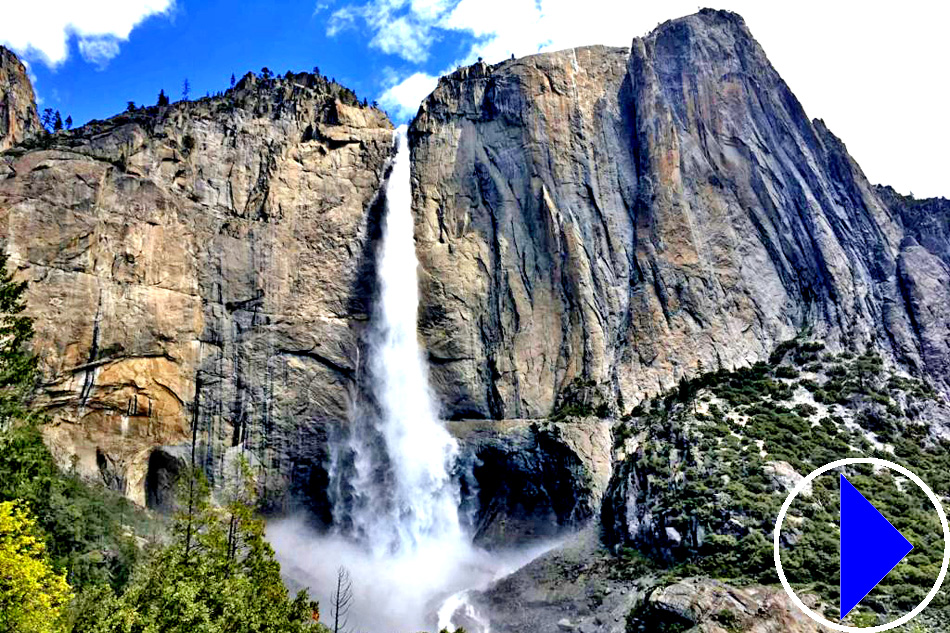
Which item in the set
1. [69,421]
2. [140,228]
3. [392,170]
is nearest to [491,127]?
[392,170]

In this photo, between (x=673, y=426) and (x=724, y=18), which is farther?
(x=724, y=18)

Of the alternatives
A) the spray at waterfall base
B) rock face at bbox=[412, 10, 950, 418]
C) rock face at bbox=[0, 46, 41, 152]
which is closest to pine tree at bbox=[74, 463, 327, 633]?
the spray at waterfall base

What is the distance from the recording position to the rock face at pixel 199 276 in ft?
172

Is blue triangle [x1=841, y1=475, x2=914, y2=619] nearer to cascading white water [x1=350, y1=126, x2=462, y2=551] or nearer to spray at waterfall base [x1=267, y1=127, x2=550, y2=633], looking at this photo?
spray at waterfall base [x1=267, y1=127, x2=550, y2=633]

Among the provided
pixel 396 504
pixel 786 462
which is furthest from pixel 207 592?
pixel 786 462

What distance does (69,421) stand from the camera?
50.7 meters

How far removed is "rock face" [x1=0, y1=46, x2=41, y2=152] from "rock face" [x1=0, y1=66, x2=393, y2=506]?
37496 millimetres

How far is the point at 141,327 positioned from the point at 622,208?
40.6 meters

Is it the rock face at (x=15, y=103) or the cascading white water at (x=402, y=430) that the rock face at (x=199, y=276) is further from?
the rock face at (x=15, y=103)

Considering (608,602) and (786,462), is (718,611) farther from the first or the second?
(786,462)

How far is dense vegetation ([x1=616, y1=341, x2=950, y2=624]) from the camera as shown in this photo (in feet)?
122

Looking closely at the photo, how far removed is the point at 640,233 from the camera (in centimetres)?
6662

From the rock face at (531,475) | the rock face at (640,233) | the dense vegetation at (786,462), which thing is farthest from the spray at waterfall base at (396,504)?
the dense vegetation at (786,462)

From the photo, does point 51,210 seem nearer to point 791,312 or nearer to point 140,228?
point 140,228
